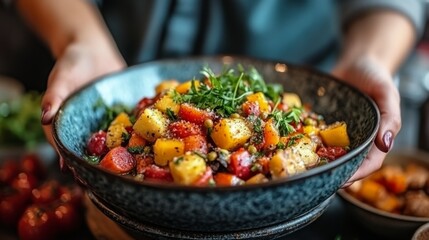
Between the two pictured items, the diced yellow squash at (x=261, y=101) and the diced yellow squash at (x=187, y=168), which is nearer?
the diced yellow squash at (x=187, y=168)

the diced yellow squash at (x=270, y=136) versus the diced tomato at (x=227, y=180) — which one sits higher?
the diced yellow squash at (x=270, y=136)

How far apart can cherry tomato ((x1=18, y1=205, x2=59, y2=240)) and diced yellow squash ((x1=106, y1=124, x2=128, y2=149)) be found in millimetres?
338

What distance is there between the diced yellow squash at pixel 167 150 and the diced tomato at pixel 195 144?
12 millimetres

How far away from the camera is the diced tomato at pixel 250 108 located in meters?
1.20

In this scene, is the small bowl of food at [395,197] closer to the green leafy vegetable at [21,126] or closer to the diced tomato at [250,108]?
the diced tomato at [250,108]

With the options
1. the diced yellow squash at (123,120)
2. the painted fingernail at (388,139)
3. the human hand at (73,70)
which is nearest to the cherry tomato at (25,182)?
the human hand at (73,70)

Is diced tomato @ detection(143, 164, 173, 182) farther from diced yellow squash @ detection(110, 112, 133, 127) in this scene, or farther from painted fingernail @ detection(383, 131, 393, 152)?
painted fingernail @ detection(383, 131, 393, 152)

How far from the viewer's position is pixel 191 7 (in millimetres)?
2023

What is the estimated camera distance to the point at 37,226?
4.61ft

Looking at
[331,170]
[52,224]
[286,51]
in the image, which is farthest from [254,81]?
[286,51]

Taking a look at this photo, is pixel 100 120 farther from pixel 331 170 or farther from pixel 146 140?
pixel 331 170

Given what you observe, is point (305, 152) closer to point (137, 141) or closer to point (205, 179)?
point (205, 179)

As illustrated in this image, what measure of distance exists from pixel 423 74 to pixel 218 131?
6.10ft

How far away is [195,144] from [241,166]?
11 cm
